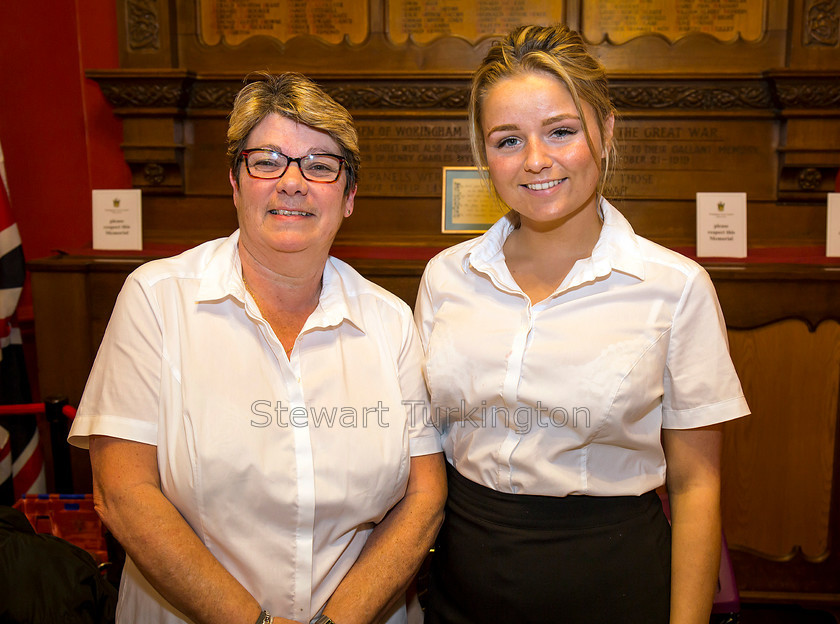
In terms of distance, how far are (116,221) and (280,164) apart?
1536 mm

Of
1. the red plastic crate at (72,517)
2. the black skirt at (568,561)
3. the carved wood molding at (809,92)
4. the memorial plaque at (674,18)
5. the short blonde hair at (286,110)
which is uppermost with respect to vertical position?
the memorial plaque at (674,18)

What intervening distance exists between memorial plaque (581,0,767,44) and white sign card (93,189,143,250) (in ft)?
6.59

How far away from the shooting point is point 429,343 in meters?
1.43

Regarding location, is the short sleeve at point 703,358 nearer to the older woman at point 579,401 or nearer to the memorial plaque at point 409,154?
the older woman at point 579,401

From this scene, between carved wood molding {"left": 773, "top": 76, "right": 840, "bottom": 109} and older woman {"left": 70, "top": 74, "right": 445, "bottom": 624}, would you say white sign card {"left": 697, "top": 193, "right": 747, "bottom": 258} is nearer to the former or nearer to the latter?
carved wood molding {"left": 773, "top": 76, "right": 840, "bottom": 109}

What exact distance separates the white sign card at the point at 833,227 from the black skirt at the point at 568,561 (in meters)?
1.62

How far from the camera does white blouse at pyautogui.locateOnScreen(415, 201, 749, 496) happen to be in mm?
1247

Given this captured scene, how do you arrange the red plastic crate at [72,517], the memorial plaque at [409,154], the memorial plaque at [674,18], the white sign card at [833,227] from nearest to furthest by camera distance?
the red plastic crate at [72,517] < the white sign card at [833,227] < the memorial plaque at [674,18] < the memorial plaque at [409,154]

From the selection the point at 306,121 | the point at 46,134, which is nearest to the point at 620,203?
the point at 306,121

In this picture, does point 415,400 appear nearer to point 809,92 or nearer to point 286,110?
point 286,110

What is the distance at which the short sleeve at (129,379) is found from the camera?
1200 millimetres

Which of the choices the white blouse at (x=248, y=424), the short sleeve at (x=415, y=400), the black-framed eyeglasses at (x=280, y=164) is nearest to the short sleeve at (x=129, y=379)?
the white blouse at (x=248, y=424)

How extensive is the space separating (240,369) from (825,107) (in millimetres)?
2385

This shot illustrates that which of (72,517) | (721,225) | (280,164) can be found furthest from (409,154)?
(72,517)
